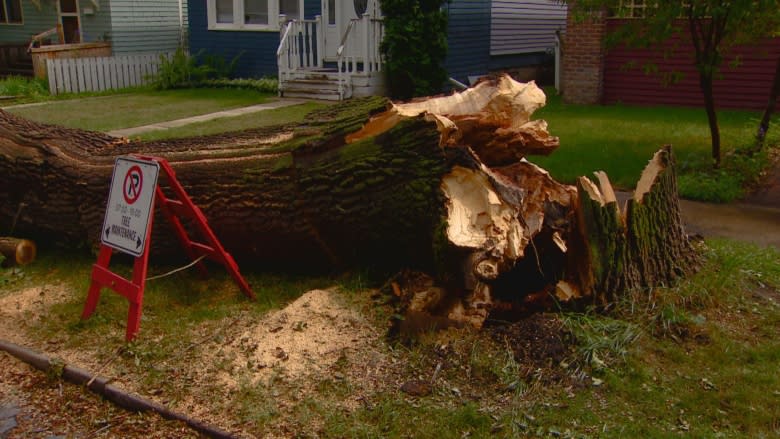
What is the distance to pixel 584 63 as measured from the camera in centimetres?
1593

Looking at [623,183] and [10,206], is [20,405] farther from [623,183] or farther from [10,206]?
[623,183]

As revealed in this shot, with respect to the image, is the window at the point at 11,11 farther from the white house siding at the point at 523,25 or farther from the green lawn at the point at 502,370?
the green lawn at the point at 502,370

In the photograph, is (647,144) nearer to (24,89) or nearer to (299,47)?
(299,47)

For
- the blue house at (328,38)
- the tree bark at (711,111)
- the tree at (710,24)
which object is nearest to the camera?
the tree at (710,24)

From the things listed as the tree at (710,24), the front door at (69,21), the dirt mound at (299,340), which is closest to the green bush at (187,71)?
the front door at (69,21)

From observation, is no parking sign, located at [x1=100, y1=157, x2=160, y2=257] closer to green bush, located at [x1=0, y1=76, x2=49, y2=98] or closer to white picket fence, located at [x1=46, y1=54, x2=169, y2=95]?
green bush, located at [x1=0, y1=76, x2=49, y2=98]

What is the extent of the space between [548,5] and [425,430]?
20398 millimetres

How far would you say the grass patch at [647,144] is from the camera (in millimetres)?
9180

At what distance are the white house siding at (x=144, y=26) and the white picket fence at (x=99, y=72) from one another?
738 mm

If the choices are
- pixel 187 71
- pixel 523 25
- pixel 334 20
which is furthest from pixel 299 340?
pixel 523 25

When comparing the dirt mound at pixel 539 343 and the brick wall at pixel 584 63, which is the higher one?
the brick wall at pixel 584 63

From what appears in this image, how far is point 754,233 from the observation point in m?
7.43

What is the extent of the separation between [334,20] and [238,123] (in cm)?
571

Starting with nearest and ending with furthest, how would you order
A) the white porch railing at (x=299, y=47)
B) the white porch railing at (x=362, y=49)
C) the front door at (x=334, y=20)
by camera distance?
the white porch railing at (x=362, y=49)
the white porch railing at (x=299, y=47)
the front door at (x=334, y=20)
